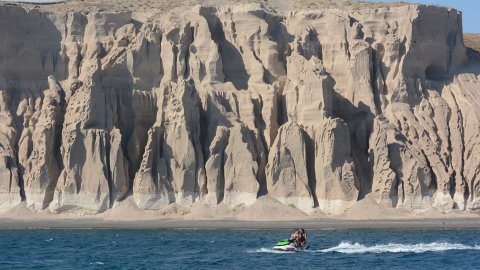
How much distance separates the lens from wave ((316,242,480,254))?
6022 centimetres

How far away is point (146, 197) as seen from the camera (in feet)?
254

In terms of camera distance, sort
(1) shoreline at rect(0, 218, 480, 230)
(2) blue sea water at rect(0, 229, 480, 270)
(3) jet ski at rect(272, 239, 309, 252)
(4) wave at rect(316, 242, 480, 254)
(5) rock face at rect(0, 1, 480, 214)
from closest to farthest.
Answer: (2) blue sea water at rect(0, 229, 480, 270) → (4) wave at rect(316, 242, 480, 254) → (3) jet ski at rect(272, 239, 309, 252) → (1) shoreline at rect(0, 218, 480, 230) → (5) rock face at rect(0, 1, 480, 214)

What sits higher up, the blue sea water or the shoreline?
the shoreline

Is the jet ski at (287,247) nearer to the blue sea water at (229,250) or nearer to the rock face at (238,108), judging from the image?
the blue sea water at (229,250)

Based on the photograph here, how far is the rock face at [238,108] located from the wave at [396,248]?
1508 cm

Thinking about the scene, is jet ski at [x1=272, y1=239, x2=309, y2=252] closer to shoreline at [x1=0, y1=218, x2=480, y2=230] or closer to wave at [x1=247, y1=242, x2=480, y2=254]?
wave at [x1=247, y1=242, x2=480, y2=254]

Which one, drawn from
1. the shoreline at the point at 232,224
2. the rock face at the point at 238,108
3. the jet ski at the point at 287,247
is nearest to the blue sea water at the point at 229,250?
the jet ski at the point at 287,247

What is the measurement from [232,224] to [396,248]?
1635 centimetres

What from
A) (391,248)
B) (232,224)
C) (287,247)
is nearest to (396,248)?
(391,248)

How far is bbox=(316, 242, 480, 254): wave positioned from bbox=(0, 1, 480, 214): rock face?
15081 mm

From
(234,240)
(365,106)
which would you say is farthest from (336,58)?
(234,240)

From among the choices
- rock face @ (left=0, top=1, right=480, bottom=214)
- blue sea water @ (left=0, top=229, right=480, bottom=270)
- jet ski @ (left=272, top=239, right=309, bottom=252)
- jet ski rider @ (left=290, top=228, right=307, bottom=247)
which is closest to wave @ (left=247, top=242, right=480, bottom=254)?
blue sea water @ (left=0, top=229, right=480, bottom=270)

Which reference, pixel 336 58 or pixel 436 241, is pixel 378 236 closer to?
pixel 436 241

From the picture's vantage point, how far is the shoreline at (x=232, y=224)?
73.8m
